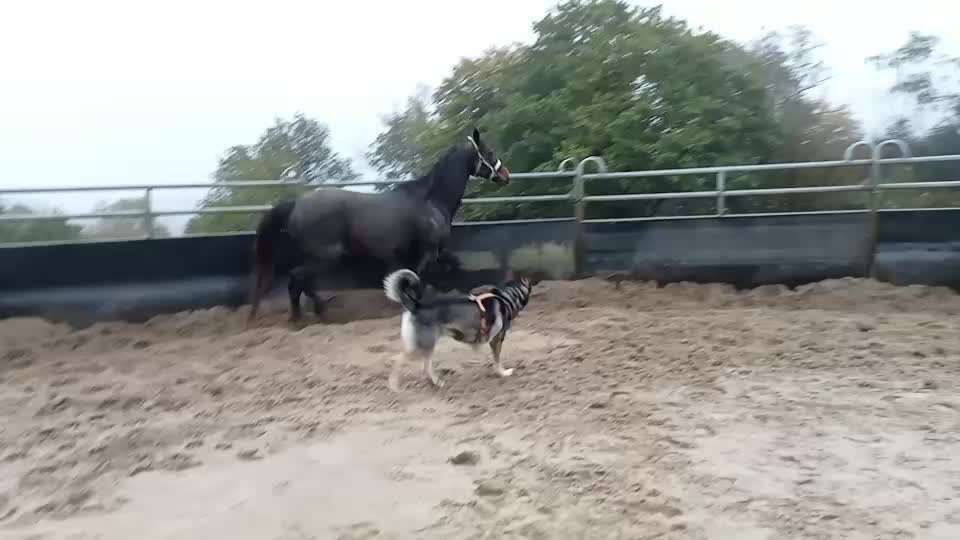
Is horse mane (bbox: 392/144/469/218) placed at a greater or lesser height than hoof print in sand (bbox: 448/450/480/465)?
greater

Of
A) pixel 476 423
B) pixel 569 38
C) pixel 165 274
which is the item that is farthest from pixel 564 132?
pixel 476 423

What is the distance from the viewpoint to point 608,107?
12164mm

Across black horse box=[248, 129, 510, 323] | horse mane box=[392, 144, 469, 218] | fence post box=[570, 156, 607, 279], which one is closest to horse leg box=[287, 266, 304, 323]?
black horse box=[248, 129, 510, 323]

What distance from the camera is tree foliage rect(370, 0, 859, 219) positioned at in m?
11.5

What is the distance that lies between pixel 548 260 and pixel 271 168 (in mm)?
3776

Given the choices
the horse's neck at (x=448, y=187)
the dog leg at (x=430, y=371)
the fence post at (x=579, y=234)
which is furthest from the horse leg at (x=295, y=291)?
the fence post at (x=579, y=234)

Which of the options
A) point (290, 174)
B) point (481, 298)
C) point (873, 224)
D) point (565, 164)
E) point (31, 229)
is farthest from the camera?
point (565, 164)

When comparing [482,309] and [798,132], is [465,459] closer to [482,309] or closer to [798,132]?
[482,309]

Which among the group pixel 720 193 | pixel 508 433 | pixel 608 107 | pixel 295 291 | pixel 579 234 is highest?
pixel 608 107

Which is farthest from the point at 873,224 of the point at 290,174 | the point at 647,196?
the point at 290,174

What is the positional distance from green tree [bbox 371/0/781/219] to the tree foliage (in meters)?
0.02

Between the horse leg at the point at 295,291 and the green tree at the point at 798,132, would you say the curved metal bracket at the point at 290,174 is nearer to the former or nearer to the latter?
the horse leg at the point at 295,291

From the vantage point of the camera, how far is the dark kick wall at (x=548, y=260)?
7.95 meters

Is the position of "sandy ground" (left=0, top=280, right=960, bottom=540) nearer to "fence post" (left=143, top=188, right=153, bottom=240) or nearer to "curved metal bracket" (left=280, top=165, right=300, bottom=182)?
"fence post" (left=143, top=188, right=153, bottom=240)
